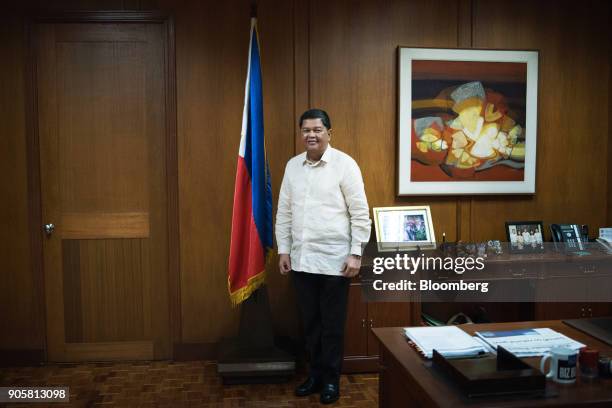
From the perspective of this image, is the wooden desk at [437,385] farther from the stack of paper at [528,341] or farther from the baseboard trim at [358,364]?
the baseboard trim at [358,364]

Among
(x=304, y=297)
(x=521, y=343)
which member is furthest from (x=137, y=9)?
(x=521, y=343)

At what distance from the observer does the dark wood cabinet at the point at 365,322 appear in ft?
10.4

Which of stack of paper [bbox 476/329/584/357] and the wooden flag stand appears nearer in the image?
stack of paper [bbox 476/329/584/357]

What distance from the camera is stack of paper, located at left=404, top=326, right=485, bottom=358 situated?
1558 millimetres

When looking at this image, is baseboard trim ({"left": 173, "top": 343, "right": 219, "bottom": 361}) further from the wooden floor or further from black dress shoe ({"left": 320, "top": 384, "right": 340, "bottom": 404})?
black dress shoe ({"left": 320, "top": 384, "right": 340, "bottom": 404})

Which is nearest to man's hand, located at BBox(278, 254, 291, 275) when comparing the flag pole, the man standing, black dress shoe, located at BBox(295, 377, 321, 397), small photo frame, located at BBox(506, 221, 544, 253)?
the man standing

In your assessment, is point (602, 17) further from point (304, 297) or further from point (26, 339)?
point (26, 339)

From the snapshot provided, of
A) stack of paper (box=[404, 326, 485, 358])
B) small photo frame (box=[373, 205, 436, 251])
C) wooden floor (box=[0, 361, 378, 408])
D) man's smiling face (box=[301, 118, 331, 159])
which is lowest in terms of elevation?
wooden floor (box=[0, 361, 378, 408])

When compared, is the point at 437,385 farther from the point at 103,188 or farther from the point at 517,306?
the point at 103,188

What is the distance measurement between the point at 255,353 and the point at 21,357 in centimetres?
154

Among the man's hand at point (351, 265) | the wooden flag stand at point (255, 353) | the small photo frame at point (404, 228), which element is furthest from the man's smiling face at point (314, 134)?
the wooden flag stand at point (255, 353)

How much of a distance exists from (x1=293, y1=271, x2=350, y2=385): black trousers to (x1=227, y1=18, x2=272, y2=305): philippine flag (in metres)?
0.34

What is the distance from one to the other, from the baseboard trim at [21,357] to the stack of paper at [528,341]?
2845mm

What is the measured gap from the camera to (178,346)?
3420 mm
